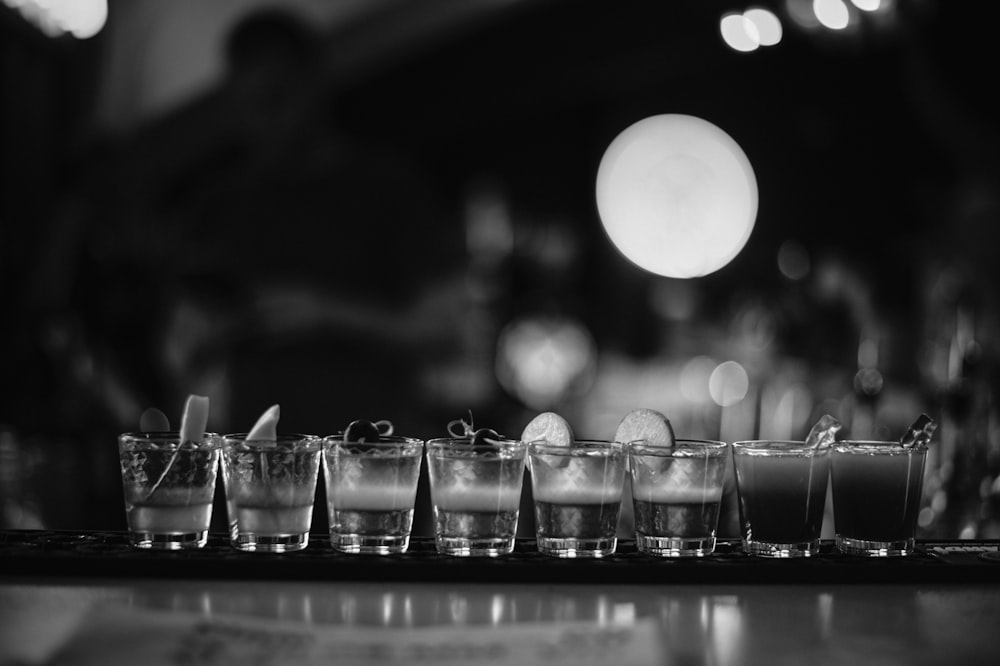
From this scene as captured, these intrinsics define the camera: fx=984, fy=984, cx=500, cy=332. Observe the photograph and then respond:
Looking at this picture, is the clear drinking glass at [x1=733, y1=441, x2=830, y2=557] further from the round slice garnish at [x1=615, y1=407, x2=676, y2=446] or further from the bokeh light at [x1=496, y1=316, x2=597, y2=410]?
the bokeh light at [x1=496, y1=316, x2=597, y2=410]

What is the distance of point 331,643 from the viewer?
0.93 m

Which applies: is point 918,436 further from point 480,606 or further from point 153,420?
point 153,420

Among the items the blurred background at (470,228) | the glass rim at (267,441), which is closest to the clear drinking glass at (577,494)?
the glass rim at (267,441)

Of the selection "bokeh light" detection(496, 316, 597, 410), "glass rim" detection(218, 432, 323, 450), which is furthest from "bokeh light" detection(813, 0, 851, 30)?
"bokeh light" detection(496, 316, 597, 410)

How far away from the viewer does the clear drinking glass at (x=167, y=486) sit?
122cm

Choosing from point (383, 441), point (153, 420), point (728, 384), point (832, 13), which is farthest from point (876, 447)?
point (728, 384)

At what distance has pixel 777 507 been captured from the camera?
1.27 metres

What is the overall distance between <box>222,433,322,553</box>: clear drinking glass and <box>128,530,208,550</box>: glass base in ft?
0.15

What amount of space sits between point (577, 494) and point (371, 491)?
26 cm

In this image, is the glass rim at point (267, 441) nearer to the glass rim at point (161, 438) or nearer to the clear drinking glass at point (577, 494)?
the glass rim at point (161, 438)

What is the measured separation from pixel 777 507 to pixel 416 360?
2.00m

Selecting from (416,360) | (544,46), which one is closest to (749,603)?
(416,360)

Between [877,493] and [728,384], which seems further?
[728,384]

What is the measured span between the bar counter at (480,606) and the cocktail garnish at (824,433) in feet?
0.49
